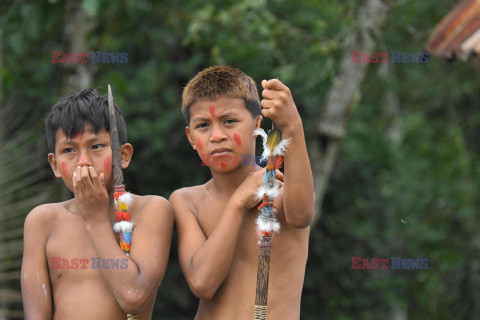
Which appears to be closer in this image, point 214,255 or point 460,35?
point 214,255

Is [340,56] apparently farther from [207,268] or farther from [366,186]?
[207,268]

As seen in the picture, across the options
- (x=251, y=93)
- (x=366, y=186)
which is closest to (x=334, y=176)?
(x=366, y=186)

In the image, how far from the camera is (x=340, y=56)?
7.01m

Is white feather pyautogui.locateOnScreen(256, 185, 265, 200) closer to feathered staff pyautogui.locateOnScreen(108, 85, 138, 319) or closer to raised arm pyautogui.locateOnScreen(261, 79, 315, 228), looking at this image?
raised arm pyautogui.locateOnScreen(261, 79, 315, 228)

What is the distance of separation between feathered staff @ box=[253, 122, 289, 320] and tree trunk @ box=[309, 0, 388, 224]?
4.18 metres


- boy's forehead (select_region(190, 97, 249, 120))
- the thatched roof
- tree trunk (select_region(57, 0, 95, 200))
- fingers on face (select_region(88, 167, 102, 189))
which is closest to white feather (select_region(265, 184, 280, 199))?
boy's forehead (select_region(190, 97, 249, 120))

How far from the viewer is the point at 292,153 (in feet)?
7.91

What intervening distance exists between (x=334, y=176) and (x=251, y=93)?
6018 millimetres

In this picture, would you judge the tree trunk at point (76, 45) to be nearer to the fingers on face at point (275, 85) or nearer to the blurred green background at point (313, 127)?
the blurred green background at point (313, 127)

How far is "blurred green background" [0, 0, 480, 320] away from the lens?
21.2ft

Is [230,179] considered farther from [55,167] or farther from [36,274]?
[36,274]

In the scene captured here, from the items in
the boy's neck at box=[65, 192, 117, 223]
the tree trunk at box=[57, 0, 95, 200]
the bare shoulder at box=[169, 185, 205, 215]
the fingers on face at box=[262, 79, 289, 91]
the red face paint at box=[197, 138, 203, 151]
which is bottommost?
the boy's neck at box=[65, 192, 117, 223]

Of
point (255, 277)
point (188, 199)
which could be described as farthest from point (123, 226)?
point (255, 277)

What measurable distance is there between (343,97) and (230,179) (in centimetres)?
405
